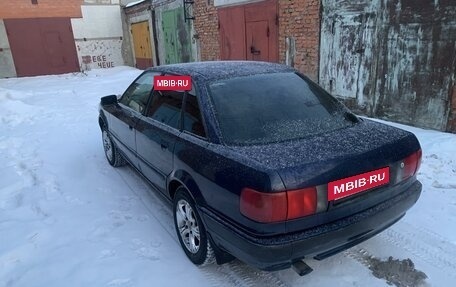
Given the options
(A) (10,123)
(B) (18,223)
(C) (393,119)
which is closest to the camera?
(B) (18,223)

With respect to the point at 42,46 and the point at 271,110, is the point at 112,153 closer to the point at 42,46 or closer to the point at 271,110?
the point at 271,110

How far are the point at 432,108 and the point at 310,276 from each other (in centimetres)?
396

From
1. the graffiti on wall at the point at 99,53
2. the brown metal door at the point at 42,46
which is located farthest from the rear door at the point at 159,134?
the graffiti on wall at the point at 99,53

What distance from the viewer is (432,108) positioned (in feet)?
17.1

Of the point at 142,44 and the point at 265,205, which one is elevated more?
the point at 142,44

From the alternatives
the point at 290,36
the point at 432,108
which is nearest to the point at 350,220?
the point at 432,108

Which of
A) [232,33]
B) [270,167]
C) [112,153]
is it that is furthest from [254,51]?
[270,167]

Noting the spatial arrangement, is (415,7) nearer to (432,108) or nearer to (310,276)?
(432,108)

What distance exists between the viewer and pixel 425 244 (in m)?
2.80

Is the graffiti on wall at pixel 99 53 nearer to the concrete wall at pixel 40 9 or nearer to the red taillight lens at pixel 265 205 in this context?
the concrete wall at pixel 40 9

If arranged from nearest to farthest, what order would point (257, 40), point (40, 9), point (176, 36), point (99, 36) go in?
point (257, 40), point (176, 36), point (40, 9), point (99, 36)

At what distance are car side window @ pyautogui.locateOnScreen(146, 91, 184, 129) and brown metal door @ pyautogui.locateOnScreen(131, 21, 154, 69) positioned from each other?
13.2 m

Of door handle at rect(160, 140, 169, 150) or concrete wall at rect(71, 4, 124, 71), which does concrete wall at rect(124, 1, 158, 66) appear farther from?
door handle at rect(160, 140, 169, 150)

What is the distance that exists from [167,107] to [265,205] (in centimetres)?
154
